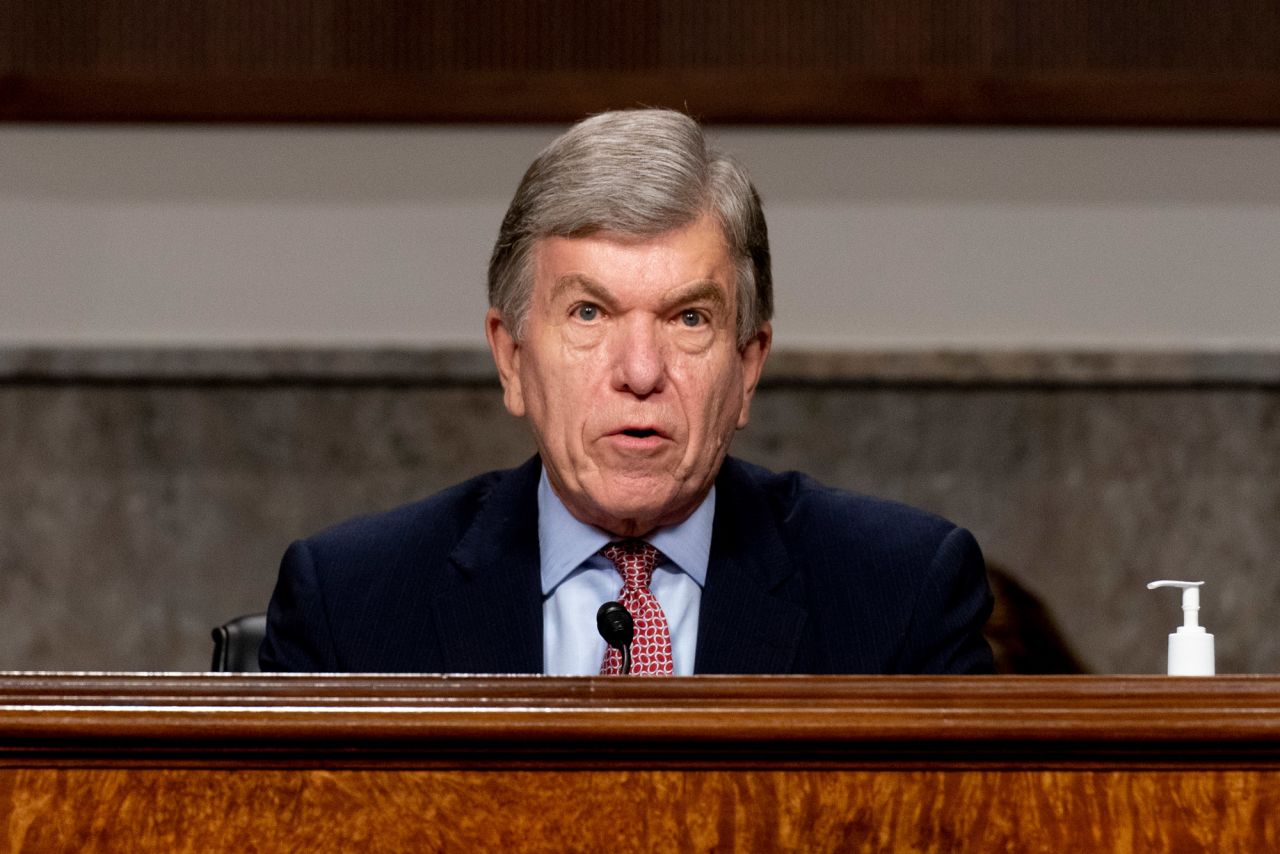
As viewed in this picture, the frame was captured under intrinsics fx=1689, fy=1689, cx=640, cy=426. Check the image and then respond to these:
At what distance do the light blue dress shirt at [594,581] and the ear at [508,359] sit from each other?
4.7 inches

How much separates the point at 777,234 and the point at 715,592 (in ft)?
5.39

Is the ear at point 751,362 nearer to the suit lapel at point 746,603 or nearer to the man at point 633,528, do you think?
the man at point 633,528

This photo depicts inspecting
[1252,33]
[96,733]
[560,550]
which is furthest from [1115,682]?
[1252,33]

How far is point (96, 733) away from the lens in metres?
1.10

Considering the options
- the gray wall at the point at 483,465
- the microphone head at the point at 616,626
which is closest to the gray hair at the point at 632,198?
the microphone head at the point at 616,626

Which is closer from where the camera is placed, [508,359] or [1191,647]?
[1191,647]

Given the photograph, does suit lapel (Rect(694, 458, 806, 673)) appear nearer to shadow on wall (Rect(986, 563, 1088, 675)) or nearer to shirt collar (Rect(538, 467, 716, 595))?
shirt collar (Rect(538, 467, 716, 595))

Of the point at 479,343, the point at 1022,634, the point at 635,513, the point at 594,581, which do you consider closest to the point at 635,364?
the point at 635,513

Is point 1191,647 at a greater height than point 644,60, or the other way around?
point 644,60

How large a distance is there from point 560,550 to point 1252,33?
2.15 m

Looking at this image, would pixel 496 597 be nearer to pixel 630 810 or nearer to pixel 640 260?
pixel 640 260

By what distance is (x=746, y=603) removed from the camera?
175 cm

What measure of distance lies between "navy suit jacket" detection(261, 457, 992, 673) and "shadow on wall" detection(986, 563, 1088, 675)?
77 cm

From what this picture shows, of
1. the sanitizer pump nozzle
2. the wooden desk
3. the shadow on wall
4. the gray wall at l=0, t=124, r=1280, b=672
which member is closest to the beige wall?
the gray wall at l=0, t=124, r=1280, b=672
